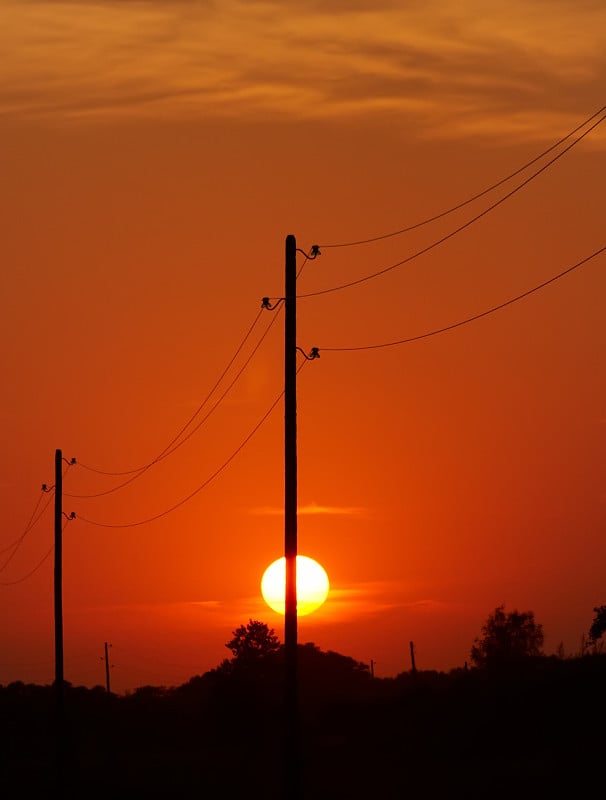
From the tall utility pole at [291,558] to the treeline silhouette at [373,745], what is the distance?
14.6m

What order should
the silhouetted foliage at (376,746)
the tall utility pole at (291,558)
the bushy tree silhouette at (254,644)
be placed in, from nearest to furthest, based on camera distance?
the tall utility pole at (291,558) → the silhouetted foliage at (376,746) → the bushy tree silhouette at (254,644)

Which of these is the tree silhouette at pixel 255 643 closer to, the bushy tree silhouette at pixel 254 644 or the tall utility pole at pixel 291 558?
the bushy tree silhouette at pixel 254 644

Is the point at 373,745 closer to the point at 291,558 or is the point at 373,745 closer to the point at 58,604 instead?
the point at 58,604

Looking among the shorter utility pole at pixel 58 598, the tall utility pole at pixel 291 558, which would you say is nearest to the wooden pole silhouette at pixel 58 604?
the shorter utility pole at pixel 58 598

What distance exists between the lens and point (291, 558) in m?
34.0

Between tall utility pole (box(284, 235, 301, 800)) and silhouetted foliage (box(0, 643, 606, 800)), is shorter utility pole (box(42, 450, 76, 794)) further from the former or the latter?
tall utility pole (box(284, 235, 301, 800))

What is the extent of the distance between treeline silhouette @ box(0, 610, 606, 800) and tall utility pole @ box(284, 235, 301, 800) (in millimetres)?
14606

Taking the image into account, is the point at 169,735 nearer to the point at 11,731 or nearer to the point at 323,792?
the point at 11,731

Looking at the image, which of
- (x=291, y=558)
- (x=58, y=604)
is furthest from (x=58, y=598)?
(x=291, y=558)

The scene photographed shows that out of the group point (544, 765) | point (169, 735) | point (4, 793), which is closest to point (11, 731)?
point (169, 735)

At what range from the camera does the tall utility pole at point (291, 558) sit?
32938 mm

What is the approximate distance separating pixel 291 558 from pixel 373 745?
2884 cm

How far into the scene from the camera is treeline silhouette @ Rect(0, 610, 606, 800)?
50.2 m

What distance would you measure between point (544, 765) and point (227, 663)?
71.7 metres
